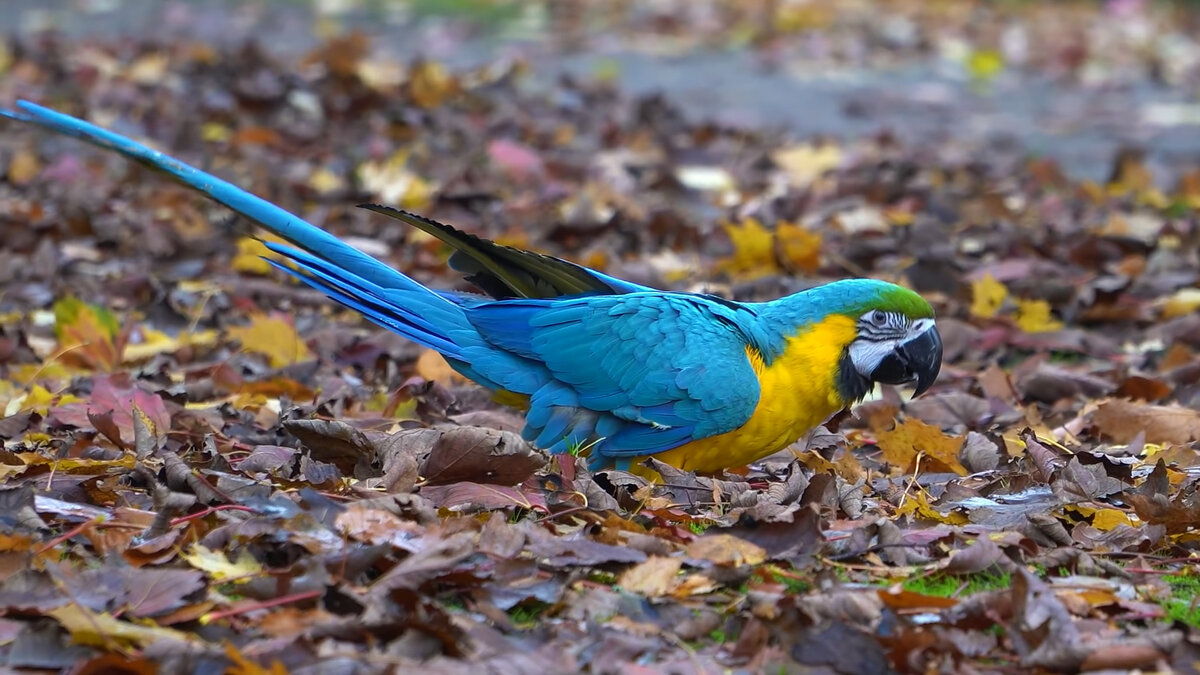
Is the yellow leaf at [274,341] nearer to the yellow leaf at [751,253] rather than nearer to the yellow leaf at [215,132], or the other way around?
the yellow leaf at [751,253]

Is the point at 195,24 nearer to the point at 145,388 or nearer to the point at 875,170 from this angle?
the point at 875,170

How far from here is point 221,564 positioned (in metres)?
3.12

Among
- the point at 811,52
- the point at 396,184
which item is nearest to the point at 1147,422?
the point at 396,184

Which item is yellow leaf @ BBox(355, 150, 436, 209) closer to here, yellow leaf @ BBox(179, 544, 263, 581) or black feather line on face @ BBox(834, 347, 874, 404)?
black feather line on face @ BBox(834, 347, 874, 404)

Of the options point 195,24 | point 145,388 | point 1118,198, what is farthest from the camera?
point 195,24

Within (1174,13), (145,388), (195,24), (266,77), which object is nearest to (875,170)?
(266,77)

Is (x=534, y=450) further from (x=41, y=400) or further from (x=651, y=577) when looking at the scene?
(x=41, y=400)

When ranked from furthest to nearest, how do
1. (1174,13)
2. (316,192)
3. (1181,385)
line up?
(1174,13) → (316,192) → (1181,385)

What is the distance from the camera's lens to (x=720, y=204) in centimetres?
784

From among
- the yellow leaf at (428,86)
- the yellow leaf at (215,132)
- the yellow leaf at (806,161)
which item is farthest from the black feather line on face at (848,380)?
the yellow leaf at (428,86)

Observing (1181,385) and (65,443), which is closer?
(65,443)

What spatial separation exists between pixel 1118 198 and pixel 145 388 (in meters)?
5.67

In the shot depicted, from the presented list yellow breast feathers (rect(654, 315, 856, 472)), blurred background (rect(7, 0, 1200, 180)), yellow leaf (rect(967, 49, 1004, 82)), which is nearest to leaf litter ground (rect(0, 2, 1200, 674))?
yellow breast feathers (rect(654, 315, 856, 472))

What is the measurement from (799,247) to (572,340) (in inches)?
94.6
